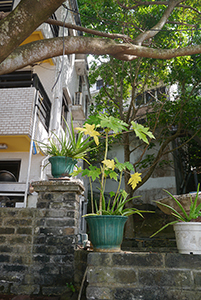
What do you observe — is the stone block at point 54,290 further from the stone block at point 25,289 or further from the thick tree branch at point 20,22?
the thick tree branch at point 20,22

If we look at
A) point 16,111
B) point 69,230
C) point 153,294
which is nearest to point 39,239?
point 69,230

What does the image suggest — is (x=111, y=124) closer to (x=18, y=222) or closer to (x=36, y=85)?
(x=18, y=222)

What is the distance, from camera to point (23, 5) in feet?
8.63

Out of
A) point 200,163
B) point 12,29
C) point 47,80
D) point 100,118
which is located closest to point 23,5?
point 12,29

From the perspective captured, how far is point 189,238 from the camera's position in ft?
8.16

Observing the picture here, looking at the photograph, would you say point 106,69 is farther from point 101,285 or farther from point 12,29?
point 101,285

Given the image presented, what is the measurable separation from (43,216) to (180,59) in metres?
8.42

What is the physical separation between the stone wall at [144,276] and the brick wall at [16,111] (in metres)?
4.49

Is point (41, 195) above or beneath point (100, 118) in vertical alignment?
beneath

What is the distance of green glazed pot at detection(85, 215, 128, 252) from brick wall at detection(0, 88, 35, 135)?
13.7 feet

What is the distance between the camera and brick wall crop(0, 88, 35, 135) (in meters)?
6.29

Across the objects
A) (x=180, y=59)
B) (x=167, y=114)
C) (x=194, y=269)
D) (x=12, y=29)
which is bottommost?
(x=194, y=269)

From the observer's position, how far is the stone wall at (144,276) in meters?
2.37

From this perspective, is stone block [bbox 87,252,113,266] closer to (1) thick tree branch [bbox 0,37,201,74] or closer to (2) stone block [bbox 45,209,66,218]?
(2) stone block [bbox 45,209,66,218]
